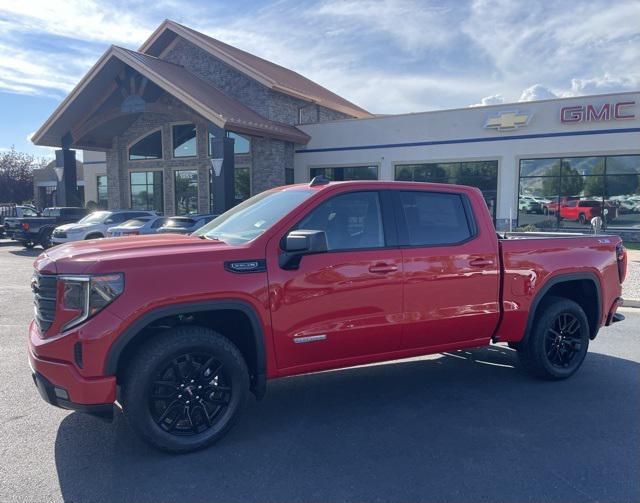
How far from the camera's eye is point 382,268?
13.4 ft

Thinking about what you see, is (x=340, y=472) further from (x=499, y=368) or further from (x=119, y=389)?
(x=499, y=368)

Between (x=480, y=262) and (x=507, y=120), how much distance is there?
17534mm

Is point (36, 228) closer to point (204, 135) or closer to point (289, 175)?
point (204, 135)

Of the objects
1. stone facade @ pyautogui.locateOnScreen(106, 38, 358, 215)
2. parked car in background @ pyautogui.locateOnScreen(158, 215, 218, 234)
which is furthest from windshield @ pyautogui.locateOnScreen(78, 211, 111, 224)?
stone facade @ pyautogui.locateOnScreen(106, 38, 358, 215)

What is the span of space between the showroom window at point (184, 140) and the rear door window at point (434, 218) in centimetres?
2251

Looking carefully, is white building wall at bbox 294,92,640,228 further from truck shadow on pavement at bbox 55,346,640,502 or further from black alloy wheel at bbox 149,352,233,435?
black alloy wheel at bbox 149,352,233,435

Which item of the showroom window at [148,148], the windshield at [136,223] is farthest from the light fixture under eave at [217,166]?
the showroom window at [148,148]

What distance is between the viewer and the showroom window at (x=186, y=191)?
25.9 meters

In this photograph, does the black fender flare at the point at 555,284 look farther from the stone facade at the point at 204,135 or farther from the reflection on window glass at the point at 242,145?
the reflection on window glass at the point at 242,145

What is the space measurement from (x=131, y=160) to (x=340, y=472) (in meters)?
26.9

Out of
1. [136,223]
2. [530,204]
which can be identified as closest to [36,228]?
[136,223]

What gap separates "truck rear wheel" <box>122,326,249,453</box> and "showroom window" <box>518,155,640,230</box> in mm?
18997

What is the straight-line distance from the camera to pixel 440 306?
436cm

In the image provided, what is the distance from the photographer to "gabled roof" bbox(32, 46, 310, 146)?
1927 centimetres
